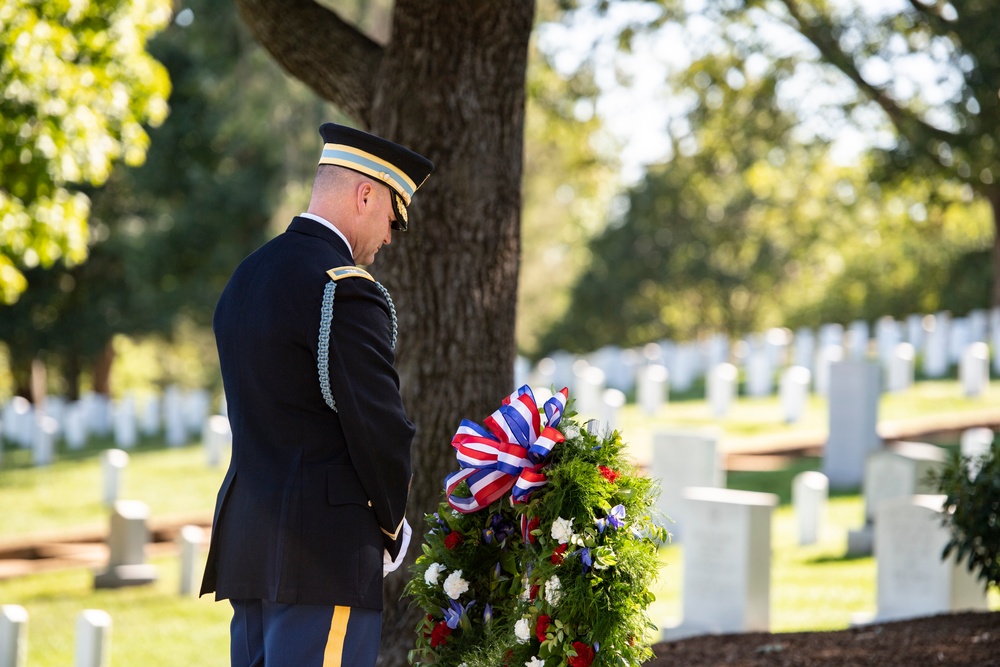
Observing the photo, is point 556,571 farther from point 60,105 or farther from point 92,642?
point 60,105

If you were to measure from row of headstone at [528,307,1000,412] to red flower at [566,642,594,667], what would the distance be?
519 inches

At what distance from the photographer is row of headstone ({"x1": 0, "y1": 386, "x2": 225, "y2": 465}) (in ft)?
63.3

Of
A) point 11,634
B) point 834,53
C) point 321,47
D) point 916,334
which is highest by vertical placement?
point 834,53

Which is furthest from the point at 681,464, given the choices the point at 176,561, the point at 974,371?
the point at 974,371

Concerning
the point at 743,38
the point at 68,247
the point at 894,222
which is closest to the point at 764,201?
the point at 894,222

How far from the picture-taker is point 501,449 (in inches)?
133

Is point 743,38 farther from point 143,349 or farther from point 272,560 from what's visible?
point 143,349

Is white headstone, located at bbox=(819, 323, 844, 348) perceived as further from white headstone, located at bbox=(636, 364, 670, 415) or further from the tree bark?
the tree bark

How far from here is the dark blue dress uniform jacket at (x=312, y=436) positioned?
293cm

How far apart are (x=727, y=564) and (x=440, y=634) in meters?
4.25

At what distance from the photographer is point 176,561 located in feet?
37.8

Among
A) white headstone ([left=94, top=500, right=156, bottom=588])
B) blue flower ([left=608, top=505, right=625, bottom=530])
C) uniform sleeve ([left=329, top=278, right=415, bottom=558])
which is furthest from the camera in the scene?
white headstone ([left=94, top=500, right=156, bottom=588])

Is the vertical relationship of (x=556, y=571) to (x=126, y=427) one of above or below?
below

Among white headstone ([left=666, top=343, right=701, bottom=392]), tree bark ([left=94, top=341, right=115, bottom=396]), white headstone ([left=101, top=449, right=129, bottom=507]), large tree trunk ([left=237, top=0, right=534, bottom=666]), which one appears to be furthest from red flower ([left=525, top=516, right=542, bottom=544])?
tree bark ([left=94, top=341, right=115, bottom=396])
